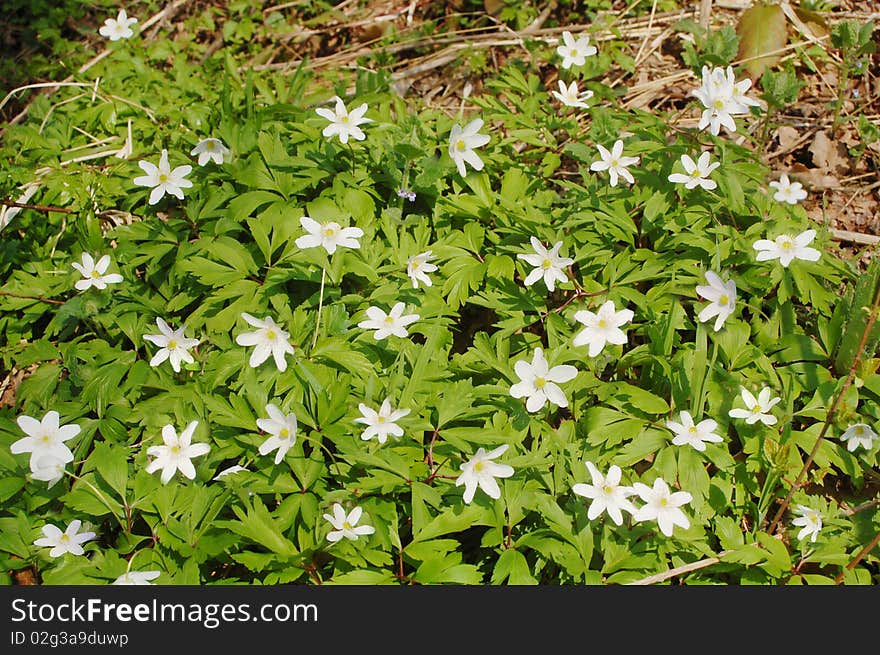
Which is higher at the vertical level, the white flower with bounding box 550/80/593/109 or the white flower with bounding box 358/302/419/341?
the white flower with bounding box 550/80/593/109

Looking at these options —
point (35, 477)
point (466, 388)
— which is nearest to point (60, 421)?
point (35, 477)

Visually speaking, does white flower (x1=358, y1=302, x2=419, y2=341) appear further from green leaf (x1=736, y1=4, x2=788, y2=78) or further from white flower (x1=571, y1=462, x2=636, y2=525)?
green leaf (x1=736, y1=4, x2=788, y2=78)

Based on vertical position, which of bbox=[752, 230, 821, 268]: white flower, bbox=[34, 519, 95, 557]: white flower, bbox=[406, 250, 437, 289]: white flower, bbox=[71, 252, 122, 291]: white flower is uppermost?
bbox=[71, 252, 122, 291]: white flower

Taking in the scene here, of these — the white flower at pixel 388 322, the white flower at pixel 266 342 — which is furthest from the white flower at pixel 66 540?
the white flower at pixel 388 322

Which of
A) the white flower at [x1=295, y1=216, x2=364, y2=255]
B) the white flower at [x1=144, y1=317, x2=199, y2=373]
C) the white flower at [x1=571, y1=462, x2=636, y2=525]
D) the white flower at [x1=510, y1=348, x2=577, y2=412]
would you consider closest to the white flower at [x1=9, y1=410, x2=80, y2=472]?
the white flower at [x1=144, y1=317, x2=199, y2=373]

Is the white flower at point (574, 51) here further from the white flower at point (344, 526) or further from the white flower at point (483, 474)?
the white flower at point (344, 526)

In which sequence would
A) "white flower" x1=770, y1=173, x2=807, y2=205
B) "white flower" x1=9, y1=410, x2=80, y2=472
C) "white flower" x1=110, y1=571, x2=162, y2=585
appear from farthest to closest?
"white flower" x1=770, y1=173, x2=807, y2=205
"white flower" x1=9, y1=410, x2=80, y2=472
"white flower" x1=110, y1=571, x2=162, y2=585
